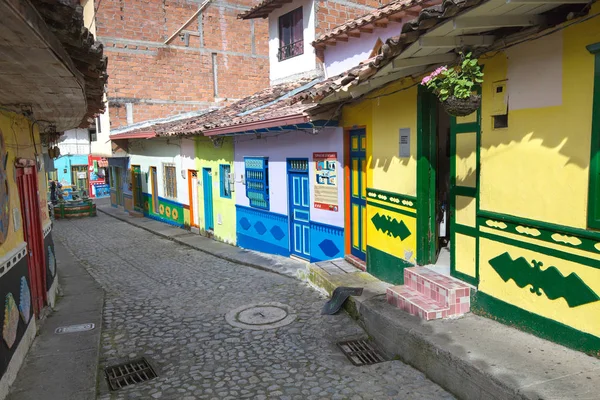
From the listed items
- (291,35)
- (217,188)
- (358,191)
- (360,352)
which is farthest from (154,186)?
(360,352)

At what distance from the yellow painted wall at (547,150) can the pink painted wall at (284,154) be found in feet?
12.9

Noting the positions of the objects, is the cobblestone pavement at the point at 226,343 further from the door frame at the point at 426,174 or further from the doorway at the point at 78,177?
the doorway at the point at 78,177

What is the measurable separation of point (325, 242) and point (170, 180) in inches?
402

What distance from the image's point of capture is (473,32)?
462 cm

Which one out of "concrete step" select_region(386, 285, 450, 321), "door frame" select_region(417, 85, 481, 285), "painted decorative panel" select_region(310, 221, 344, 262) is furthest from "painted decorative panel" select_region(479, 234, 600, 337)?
"painted decorative panel" select_region(310, 221, 344, 262)

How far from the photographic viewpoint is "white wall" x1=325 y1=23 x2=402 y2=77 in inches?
392

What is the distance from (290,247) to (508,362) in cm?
701

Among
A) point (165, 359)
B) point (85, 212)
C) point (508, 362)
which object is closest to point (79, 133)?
point (85, 212)

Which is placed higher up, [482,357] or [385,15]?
[385,15]

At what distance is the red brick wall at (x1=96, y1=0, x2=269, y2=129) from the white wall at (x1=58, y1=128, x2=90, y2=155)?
658 inches

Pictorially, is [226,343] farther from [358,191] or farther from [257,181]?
[257,181]

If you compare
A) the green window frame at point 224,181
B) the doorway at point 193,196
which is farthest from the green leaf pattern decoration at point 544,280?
the doorway at point 193,196

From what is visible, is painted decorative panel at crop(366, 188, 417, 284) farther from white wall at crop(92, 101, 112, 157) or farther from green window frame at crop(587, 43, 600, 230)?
white wall at crop(92, 101, 112, 157)

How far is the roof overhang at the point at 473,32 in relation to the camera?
384cm
